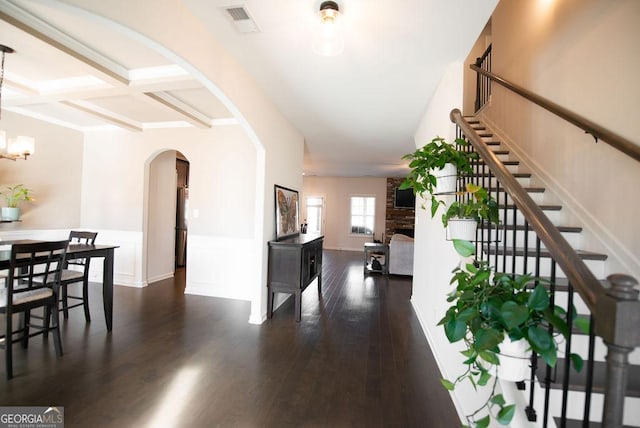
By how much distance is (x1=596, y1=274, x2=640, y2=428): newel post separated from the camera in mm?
631

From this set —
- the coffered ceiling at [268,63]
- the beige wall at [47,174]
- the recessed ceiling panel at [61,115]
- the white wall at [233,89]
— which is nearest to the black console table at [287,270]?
the white wall at [233,89]

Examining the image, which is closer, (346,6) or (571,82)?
(346,6)

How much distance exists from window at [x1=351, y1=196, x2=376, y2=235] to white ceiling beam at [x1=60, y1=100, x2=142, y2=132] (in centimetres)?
697

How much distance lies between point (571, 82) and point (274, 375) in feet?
11.2

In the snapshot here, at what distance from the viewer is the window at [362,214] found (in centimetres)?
981

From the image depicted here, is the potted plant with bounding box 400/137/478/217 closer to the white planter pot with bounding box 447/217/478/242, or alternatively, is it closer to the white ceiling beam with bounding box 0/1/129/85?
the white planter pot with bounding box 447/217/478/242

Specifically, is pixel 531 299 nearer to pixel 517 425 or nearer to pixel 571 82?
pixel 517 425

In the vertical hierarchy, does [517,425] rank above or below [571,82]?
below

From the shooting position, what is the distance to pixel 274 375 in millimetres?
2209

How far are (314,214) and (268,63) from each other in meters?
7.83

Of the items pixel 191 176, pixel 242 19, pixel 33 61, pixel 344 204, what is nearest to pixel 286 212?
pixel 191 176

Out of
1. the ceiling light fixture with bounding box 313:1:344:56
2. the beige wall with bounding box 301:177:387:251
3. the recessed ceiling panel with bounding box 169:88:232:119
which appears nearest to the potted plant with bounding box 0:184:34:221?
the recessed ceiling panel with bounding box 169:88:232:119

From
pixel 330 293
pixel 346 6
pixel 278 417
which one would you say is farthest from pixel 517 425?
pixel 330 293

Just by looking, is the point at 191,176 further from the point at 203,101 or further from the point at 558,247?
the point at 558,247
